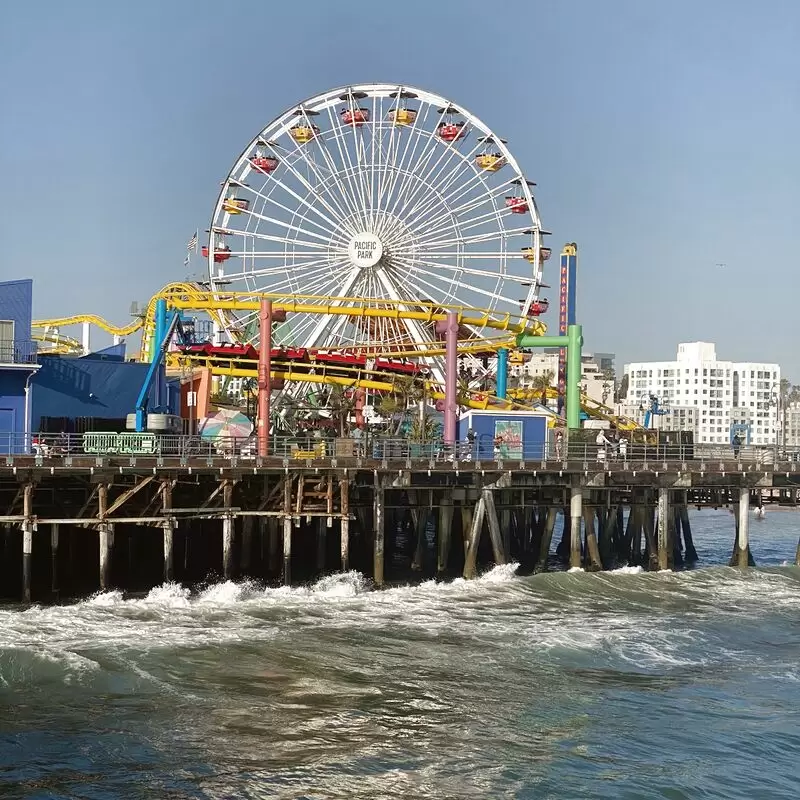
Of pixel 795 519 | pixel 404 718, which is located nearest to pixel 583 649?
pixel 404 718

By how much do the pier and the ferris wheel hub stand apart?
1898 centimetres

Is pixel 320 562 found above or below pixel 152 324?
below

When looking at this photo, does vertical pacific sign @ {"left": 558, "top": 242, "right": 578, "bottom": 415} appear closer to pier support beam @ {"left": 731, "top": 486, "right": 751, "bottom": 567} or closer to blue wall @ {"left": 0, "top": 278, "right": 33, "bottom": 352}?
pier support beam @ {"left": 731, "top": 486, "right": 751, "bottom": 567}

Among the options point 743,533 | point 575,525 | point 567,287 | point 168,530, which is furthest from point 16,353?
point 567,287

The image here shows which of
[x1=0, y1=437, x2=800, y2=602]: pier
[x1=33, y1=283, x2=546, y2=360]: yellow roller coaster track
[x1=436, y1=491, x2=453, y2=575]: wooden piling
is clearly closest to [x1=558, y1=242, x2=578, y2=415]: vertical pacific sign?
[x1=33, y1=283, x2=546, y2=360]: yellow roller coaster track

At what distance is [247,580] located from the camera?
4441 centimetres

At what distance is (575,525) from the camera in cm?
4894

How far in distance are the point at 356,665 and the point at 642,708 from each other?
26.0ft

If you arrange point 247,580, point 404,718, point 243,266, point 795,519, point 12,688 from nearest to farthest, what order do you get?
point 404,718, point 12,688, point 247,580, point 243,266, point 795,519

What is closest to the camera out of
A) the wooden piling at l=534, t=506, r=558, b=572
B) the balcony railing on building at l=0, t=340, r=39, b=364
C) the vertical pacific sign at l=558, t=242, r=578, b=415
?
the balcony railing on building at l=0, t=340, r=39, b=364

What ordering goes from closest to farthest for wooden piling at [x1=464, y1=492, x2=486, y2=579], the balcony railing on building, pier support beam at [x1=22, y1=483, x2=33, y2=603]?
pier support beam at [x1=22, y1=483, x2=33, y2=603] → wooden piling at [x1=464, y1=492, x2=486, y2=579] → the balcony railing on building

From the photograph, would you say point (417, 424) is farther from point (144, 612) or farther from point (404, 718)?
point (404, 718)

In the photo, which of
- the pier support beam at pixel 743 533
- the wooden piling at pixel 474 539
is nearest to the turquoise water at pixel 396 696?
the wooden piling at pixel 474 539

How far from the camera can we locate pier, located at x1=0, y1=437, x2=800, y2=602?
138ft
